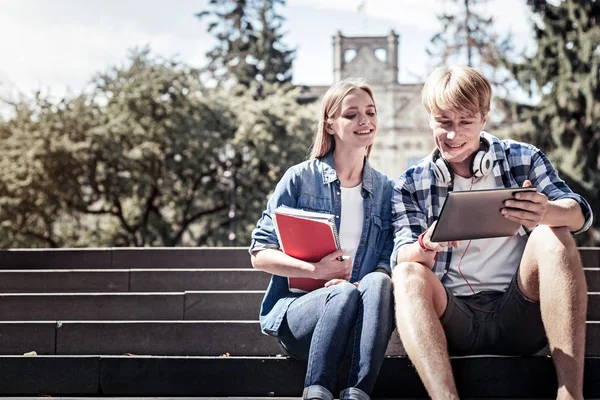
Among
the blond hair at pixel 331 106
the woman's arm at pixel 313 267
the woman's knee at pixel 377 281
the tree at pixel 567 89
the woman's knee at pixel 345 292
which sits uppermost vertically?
the tree at pixel 567 89

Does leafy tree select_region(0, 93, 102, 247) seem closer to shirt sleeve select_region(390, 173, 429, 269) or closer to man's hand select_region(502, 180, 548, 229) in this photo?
shirt sleeve select_region(390, 173, 429, 269)

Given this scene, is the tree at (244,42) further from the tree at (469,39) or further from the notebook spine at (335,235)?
the notebook spine at (335,235)

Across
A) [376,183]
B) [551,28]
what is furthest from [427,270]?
[551,28]

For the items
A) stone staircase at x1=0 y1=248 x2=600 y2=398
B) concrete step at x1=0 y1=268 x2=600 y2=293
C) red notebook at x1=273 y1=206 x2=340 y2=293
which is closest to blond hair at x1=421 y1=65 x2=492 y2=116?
red notebook at x1=273 y1=206 x2=340 y2=293

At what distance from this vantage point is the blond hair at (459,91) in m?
2.97

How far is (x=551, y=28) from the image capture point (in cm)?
1895

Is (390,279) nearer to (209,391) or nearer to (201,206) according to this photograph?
(209,391)

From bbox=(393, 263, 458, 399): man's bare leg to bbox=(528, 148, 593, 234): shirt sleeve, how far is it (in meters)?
0.62

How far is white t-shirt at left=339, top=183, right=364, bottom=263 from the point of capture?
128 inches

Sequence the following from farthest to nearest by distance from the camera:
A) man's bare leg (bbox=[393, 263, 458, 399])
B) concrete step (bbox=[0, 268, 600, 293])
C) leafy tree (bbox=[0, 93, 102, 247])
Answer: leafy tree (bbox=[0, 93, 102, 247])
concrete step (bbox=[0, 268, 600, 293])
man's bare leg (bbox=[393, 263, 458, 399])

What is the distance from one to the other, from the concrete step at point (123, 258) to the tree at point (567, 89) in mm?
13207

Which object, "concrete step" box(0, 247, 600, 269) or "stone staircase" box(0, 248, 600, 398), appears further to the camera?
"concrete step" box(0, 247, 600, 269)

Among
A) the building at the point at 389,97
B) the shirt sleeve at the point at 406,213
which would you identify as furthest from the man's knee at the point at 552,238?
the building at the point at 389,97

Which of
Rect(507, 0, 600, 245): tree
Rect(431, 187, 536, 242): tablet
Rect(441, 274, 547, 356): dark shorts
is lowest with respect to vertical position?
Rect(441, 274, 547, 356): dark shorts
